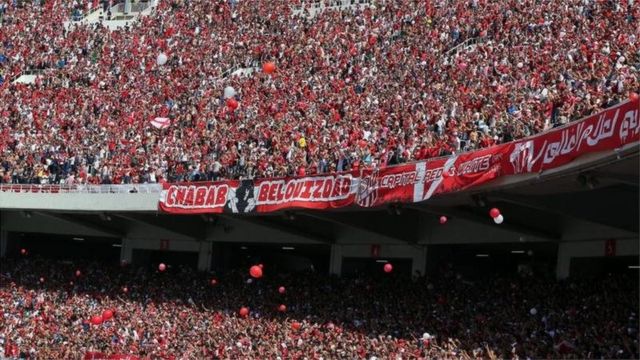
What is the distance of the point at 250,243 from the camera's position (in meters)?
34.1

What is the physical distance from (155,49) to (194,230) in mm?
10759

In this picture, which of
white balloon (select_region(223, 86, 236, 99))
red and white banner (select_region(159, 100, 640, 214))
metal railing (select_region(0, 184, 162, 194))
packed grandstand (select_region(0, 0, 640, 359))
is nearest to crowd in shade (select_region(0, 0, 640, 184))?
packed grandstand (select_region(0, 0, 640, 359))

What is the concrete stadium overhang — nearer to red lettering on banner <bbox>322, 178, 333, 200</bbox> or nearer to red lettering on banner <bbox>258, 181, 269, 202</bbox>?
red lettering on banner <bbox>258, 181, 269, 202</bbox>

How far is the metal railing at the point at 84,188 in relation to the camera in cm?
3164

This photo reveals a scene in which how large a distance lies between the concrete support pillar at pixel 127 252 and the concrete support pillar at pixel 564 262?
17.5 m

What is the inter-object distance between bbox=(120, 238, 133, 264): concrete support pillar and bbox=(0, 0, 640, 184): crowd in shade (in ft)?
10.6

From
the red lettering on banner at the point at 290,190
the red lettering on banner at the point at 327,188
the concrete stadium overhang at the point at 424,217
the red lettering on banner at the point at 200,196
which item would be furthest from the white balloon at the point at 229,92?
the red lettering on banner at the point at 327,188

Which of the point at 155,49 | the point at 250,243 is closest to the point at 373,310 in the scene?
the point at 250,243

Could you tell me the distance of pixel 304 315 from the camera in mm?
27719

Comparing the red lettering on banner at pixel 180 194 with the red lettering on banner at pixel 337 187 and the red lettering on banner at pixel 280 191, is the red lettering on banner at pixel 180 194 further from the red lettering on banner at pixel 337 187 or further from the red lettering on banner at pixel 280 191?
the red lettering on banner at pixel 337 187

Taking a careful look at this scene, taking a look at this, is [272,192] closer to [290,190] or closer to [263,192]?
[263,192]

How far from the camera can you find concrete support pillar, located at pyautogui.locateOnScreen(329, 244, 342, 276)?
31031 millimetres

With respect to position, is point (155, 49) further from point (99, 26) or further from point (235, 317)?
point (235, 317)

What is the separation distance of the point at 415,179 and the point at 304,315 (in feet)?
21.1
